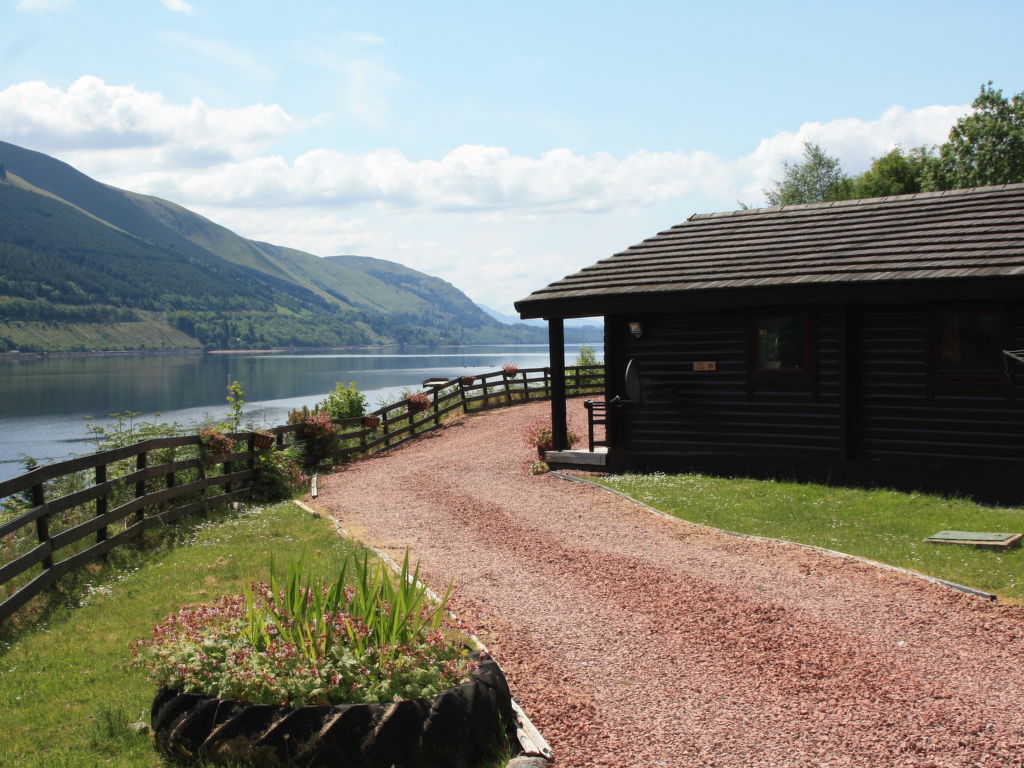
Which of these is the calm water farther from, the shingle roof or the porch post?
the shingle roof

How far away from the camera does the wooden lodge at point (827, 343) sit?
1415cm

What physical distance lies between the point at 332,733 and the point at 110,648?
322 centimetres

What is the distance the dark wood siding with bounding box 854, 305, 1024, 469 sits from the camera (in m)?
14.0

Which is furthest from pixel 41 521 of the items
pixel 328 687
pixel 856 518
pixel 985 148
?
pixel 985 148

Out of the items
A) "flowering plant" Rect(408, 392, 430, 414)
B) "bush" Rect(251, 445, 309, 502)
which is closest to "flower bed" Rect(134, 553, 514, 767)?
"bush" Rect(251, 445, 309, 502)

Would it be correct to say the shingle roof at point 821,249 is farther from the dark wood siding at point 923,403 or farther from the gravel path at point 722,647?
the gravel path at point 722,647

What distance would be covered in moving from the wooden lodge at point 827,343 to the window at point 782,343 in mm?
25

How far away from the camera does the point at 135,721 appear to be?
585cm

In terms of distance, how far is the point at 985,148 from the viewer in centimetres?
5259

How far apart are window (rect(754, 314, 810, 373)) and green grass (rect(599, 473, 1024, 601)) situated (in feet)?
7.02

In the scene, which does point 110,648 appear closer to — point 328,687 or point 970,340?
point 328,687

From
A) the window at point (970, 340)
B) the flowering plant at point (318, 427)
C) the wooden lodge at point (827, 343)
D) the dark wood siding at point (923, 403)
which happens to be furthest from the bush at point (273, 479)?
the window at point (970, 340)

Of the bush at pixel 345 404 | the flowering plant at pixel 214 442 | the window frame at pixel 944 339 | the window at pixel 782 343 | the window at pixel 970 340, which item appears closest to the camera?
the window frame at pixel 944 339

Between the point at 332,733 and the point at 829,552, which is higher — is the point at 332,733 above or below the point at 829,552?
above
